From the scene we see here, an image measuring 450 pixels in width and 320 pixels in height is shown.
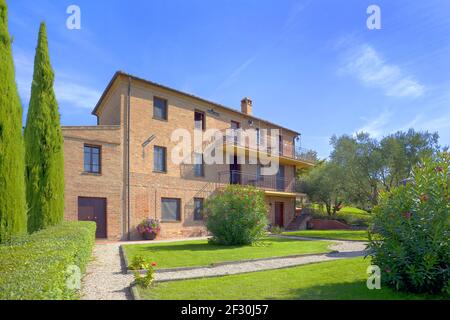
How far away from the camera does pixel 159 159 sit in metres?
19.6

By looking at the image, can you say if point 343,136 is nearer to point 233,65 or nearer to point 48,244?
point 233,65

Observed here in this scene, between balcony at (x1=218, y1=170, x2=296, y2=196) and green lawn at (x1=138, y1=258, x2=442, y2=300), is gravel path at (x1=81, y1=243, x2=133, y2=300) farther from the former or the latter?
balcony at (x1=218, y1=170, x2=296, y2=196)

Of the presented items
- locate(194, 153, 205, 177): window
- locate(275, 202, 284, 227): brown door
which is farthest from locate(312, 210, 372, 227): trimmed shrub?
locate(194, 153, 205, 177): window

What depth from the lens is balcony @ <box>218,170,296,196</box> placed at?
23283mm

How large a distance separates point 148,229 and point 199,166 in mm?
5721

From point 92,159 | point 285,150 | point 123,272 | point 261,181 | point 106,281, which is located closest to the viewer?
point 106,281

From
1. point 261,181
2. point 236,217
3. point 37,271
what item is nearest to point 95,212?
point 236,217

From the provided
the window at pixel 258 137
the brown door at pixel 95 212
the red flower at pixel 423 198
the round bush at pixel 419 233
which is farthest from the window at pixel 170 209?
the red flower at pixel 423 198

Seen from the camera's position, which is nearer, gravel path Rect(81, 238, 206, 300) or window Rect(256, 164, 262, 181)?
gravel path Rect(81, 238, 206, 300)

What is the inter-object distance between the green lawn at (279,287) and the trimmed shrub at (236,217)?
5.74 metres

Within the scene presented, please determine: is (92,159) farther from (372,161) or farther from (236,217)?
(372,161)

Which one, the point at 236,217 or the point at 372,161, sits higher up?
the point at 372,161

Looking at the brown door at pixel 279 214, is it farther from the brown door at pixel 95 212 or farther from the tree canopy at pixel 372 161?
the brown door at pixel 95 212

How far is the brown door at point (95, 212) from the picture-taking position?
16.3m
